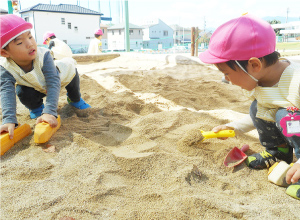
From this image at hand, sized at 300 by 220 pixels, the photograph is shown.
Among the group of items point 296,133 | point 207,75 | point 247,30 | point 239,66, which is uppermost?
point 247,30

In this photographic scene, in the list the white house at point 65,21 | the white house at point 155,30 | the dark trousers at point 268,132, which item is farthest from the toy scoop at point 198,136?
the white house at point 155,30

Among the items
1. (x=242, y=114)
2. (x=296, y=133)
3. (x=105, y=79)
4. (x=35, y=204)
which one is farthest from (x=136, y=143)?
(x=105, y=79)

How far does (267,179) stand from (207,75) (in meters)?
3.04

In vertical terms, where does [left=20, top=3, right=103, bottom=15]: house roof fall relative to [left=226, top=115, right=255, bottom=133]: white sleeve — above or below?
above

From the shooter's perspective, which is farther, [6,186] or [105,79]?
[105,79]

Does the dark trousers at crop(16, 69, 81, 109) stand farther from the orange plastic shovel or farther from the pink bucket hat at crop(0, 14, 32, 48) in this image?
the orange plastic shovel

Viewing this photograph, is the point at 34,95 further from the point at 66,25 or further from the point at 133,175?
the point at 66,25

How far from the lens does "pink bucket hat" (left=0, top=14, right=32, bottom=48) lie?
67.9 inches

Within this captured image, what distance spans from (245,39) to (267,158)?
2.24 feet

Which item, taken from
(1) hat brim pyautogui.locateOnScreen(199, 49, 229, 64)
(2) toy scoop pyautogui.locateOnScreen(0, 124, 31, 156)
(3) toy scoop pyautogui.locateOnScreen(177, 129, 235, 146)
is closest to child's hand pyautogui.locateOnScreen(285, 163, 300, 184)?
(3) toy scoop pyautogui.locateOnScreen(177, 129, 235, 146)

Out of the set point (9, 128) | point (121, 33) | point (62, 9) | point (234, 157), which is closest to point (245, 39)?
point (234, 157)

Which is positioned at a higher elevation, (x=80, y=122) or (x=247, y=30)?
(x=247, y=30)

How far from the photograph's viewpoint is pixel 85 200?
1.07 m

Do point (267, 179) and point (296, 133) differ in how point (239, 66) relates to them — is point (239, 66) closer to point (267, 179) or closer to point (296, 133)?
point (296, 133)
